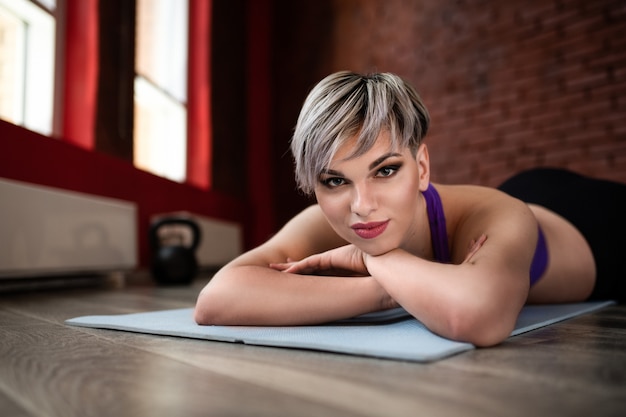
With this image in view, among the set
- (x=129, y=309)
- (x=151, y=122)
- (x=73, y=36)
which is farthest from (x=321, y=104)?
(x=151, y=122)

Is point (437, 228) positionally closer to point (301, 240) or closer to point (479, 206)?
point (479, 206)

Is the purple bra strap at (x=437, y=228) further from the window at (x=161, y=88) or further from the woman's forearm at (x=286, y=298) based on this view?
the window at (x=161, y=88)

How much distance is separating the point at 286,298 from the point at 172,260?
1.99m

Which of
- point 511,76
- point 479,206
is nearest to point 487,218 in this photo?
point 479,206

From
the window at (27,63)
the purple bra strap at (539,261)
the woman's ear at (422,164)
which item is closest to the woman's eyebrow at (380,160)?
the woman's ear at (422,164)

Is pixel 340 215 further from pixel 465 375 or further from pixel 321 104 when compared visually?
pixel 465 375

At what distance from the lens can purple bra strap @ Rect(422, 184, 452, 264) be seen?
126cm

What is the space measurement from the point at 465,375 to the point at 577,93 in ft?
10.7

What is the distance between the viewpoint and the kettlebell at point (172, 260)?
2928mm

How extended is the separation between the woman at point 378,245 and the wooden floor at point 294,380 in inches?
4.1

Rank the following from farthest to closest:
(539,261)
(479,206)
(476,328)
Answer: (539,261) < (479,206) < (476,328)

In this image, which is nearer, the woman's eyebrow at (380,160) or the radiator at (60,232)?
the woman's eyebrow at (380,160)

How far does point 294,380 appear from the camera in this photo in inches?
27.3

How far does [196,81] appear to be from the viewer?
13.6 ft
